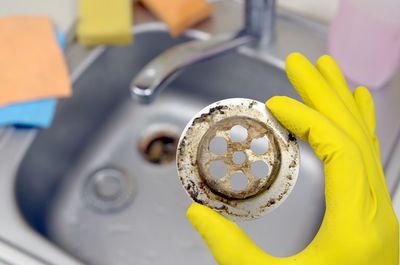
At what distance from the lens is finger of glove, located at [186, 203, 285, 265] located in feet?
1.60

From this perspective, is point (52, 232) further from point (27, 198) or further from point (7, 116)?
point (7, 116)

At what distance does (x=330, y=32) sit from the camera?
768mm

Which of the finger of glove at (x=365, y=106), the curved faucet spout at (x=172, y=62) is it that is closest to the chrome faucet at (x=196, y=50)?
the curved faucet spout at (x=172, y=62)

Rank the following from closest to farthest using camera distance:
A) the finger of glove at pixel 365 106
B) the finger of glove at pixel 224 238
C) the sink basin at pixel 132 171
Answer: the finger of glove at pixel 224 238
the finger of glove at pixel 365 106
the sink basin at pixel 132 171

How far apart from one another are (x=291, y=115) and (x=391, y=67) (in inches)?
11.5

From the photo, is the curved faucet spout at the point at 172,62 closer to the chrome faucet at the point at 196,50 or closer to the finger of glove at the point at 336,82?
the chrome faucet at the point at 196,50

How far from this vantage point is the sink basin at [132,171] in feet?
2.61

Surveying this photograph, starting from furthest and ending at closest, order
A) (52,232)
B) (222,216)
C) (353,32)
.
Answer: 1. (52,232)
2. (353,32)
3. (222,216)

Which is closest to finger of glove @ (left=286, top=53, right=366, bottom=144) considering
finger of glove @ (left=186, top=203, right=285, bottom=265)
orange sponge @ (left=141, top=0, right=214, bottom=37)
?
finger of glove @ (left=186, top=203, right=285, bottom=265)

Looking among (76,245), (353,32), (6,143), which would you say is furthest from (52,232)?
(353,32)

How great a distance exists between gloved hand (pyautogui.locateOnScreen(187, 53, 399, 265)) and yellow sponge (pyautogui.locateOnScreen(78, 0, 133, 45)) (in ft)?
1.25

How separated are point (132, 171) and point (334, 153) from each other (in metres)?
0.45

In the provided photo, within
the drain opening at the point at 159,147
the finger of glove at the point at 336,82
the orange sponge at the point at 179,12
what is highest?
the finger of glove at the point at 336,82

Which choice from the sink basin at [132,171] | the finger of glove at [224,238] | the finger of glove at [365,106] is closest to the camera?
the finger of glove at [224,238]
